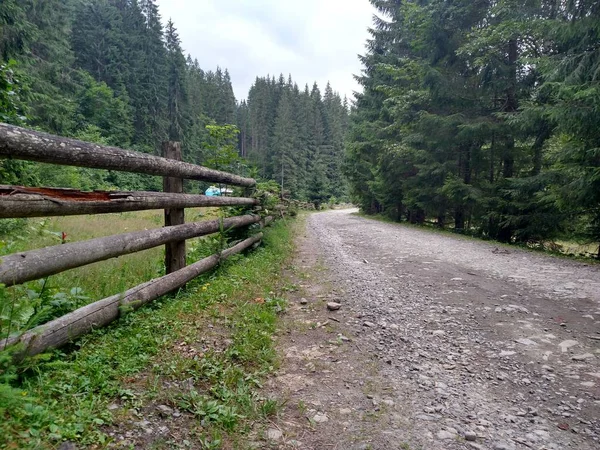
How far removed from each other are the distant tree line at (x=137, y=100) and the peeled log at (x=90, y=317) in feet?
17.6

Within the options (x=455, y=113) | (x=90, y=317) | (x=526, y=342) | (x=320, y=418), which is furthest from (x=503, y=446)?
(x=455, y=113)

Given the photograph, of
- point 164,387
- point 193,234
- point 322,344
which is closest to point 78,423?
point 164,387

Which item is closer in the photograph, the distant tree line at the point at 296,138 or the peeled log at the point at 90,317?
the peeled log at the point at 90,317

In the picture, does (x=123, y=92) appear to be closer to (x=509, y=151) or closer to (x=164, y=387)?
(x=509, y=151)

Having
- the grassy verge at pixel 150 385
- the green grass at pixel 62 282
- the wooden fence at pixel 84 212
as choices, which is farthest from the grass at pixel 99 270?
the grassy verge at pixel 150 385

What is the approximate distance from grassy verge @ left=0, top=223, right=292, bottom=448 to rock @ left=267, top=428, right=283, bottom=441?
143mm

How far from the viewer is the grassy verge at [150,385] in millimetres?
1658

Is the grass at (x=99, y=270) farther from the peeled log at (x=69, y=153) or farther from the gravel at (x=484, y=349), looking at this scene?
the gravel at (x=484, y=349)

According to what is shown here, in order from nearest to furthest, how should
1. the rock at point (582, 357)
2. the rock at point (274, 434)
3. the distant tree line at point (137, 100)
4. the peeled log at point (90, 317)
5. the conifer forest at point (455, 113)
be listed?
the peeled log at point (90, 317) < the rock at point (274, 434) < the rock at point (582, 357) < the conifer forest at point (455, 113) < the distant tree line at point (137, 100)

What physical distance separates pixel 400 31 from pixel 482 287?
21.5 m

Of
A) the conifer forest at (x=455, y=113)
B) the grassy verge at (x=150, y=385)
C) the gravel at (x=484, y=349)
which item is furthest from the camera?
the conifer forest at (x=455, y=113)

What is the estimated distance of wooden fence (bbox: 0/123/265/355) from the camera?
197cm

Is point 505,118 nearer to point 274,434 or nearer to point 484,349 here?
point 484,349

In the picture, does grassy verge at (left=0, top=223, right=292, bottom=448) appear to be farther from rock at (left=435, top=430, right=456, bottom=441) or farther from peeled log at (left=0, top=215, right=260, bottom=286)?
rock at (left=435, top=430, right=456, bottom=441)
